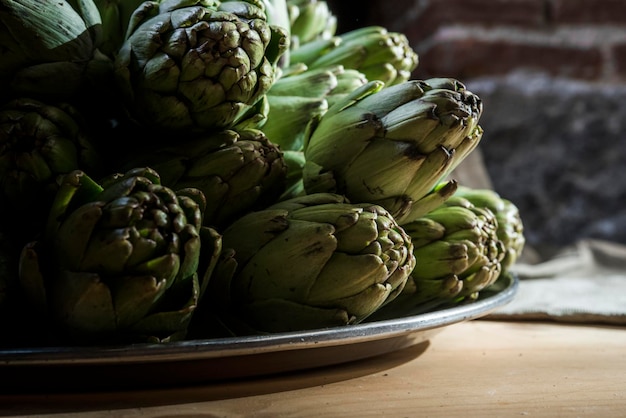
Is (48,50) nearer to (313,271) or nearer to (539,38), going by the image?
(313,271)

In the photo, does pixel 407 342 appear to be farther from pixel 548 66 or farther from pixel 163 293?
pixel 548 66

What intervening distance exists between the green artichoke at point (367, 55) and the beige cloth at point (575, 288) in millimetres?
262

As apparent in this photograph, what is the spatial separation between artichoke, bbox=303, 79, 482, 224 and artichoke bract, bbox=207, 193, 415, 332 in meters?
0.04

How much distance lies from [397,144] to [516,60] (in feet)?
2.94

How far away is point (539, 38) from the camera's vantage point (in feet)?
4.40

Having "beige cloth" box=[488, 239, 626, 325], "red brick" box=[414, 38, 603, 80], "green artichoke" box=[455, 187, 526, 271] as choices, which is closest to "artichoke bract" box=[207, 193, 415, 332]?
"green artichoke" box=[455, 187, 526, 271]

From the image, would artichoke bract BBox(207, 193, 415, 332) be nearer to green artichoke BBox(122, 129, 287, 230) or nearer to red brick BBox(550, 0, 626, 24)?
green artichoke BBox(122, 129, 287, 230)

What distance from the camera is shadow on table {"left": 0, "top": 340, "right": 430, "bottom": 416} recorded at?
0.43 meters

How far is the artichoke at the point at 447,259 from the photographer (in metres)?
0.58

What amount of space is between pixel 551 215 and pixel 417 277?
83 cm

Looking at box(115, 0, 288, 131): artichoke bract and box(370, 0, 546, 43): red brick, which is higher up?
box(115, 0, 288, 131): artichoke bract

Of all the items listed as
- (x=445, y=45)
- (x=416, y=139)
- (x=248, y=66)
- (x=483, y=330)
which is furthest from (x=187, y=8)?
(x=445, y=45)

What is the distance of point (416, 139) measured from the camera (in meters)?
0.52

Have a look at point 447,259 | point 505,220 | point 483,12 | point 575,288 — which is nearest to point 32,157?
point 447,259
